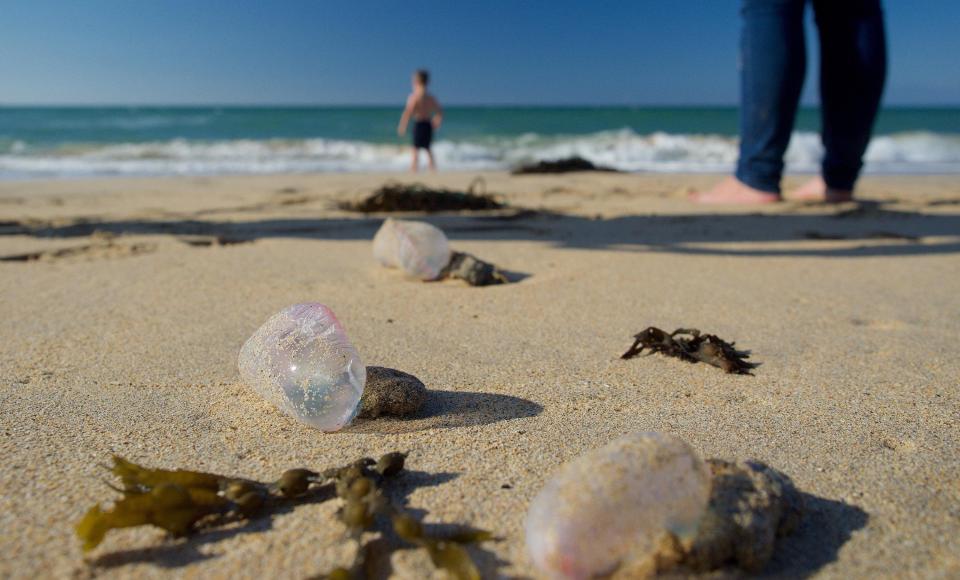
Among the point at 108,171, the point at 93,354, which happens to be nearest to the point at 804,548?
the point at 93,354

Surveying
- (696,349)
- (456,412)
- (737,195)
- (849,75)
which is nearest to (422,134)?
(737,195)

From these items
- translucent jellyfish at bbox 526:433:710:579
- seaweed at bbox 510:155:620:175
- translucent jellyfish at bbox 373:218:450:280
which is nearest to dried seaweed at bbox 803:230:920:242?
translucent jellyfish at bbox 373:218:450:280

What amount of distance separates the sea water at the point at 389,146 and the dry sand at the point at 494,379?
24.2 ft

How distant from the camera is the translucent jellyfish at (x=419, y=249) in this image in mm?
2518

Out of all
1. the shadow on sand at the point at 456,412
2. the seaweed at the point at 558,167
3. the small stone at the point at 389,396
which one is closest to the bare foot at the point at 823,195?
the seaweed at the point at 558,167

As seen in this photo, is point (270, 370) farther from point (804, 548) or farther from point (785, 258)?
point (785, 258)

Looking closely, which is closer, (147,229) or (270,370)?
(270,370)

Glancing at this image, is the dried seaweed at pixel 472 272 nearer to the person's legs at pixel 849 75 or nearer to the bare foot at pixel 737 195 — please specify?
the bare foot at pixel 737 195

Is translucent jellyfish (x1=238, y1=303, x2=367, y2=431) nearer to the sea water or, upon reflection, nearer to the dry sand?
the dry sand

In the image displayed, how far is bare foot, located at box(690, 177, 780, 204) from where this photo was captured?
15.1 ft

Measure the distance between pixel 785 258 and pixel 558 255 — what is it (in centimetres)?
89

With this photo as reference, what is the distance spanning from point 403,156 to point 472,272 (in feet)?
36.1

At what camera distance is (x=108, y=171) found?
31.5ft

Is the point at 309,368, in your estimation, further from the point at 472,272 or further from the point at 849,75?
the point at 849,75
